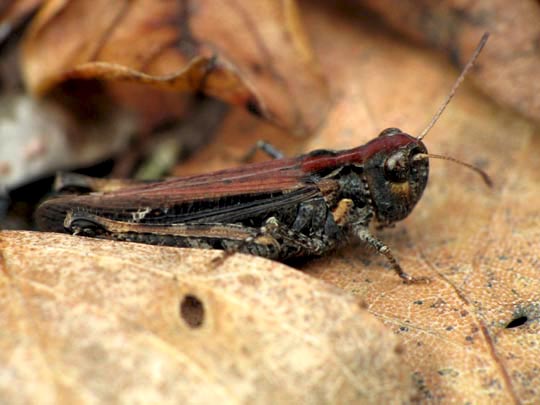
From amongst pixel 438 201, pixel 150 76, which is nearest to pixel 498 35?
pixel 438 201

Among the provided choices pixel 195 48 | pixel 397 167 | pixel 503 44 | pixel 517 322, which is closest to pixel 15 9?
pixel 195 48

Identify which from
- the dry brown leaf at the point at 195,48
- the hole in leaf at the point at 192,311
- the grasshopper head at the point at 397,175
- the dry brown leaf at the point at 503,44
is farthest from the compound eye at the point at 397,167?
the hole in leaf at the point at 192,311

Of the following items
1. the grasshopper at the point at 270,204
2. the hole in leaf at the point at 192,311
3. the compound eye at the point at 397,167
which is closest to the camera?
the hole in leaf at the point at 192,311

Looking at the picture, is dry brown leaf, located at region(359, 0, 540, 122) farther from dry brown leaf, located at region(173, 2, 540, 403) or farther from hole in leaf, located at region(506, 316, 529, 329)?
hole in leaf, located at region(506, 316, 529, 329)

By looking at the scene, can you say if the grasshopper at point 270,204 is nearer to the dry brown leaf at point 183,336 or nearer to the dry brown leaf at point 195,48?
the dry brown leaf at point 183,336

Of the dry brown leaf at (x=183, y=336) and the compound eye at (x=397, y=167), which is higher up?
the compound eye at (x=397, y=167)

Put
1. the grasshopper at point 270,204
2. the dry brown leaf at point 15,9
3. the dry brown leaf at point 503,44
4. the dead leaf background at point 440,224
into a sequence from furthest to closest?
1. the dry brown leaf at point 15,9
2. the dry brown leaf at point 503,44
3. the grasshopper at point 270,204
4. the dead leaf background at point 440,224

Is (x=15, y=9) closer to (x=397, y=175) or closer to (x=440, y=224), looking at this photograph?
(x=397, y=175)
